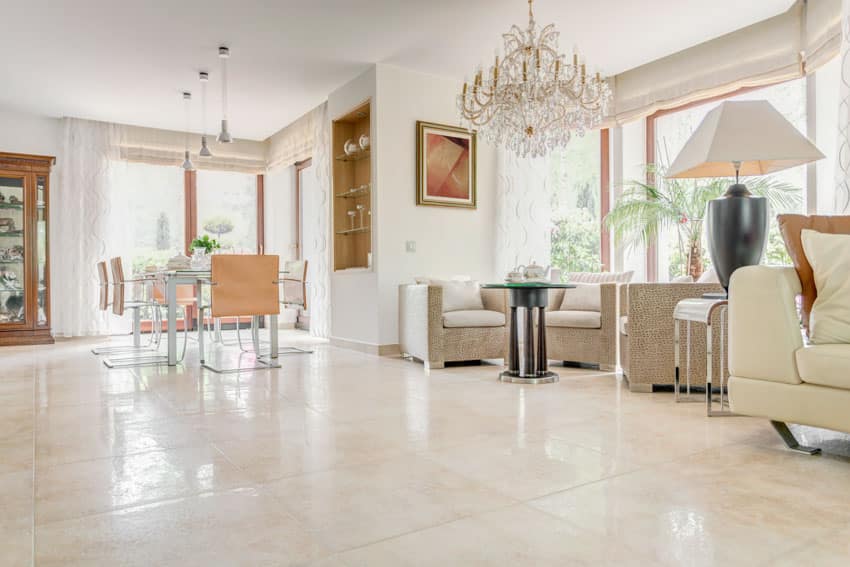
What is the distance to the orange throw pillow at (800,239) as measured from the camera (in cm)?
237

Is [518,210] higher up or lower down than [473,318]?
higher up

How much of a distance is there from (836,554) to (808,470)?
70 centimetres

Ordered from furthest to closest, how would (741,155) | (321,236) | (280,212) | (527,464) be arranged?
(280,212)
(321,236)
(741,155)
(527,464)

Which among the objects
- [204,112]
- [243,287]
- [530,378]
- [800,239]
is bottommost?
[530,378]

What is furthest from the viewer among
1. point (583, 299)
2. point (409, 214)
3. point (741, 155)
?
point (409, 214)

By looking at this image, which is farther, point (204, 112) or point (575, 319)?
point (204, 112)

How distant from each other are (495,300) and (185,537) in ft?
12.1

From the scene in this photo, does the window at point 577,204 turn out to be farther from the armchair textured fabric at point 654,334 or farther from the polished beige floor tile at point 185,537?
the polished beige floor tile at point 185,537

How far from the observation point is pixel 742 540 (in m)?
1.42

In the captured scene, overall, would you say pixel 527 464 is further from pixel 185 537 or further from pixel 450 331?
pixel 450 331

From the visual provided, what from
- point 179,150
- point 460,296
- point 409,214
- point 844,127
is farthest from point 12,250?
point 844,127

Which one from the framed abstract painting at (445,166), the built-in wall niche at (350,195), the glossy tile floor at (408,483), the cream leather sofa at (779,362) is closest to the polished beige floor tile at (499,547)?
the glossy tile floor at (408,483)

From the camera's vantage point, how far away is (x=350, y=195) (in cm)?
611

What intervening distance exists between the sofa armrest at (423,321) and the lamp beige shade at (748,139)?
210 cm
